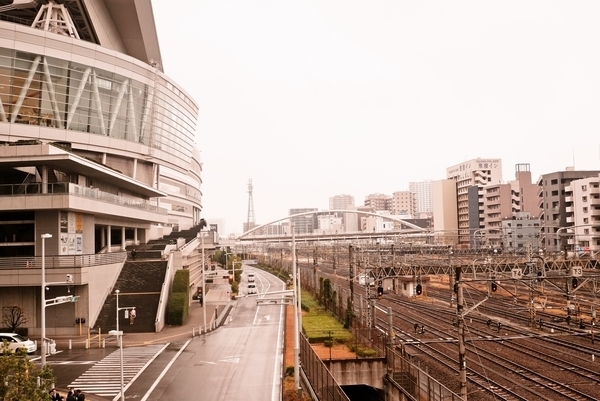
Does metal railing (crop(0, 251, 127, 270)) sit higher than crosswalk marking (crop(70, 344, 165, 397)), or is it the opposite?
metal railing (crop(0, 251, 127, 270))

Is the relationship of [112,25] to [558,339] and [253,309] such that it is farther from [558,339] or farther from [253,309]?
[558,339]

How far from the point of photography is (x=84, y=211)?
4356cm

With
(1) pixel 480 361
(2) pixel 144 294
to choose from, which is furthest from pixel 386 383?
(2) pixel 144 294

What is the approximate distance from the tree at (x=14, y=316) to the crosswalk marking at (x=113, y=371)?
10.3m

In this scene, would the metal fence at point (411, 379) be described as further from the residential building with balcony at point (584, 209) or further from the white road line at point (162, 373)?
the residential building with balcony at point (584, 209)

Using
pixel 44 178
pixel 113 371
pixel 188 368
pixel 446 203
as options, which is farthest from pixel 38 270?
pixel 446 203

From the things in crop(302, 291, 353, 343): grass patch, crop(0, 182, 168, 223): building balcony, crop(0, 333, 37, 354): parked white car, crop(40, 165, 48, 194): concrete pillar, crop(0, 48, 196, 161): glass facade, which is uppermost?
crop(0, 48, 196, 161): glass facade

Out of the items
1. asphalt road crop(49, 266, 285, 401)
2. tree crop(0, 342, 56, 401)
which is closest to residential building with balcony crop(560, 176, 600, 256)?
asphalt road crop(49, 266, 285, 401)

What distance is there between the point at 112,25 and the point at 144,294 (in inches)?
1904

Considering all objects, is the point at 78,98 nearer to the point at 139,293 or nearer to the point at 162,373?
the point at 139,293

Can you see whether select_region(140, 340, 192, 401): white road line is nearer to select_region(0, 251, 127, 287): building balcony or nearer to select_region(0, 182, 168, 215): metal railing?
select_region(0, 251, 127, 287): building balcony

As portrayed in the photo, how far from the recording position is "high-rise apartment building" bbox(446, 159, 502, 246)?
12225 cm

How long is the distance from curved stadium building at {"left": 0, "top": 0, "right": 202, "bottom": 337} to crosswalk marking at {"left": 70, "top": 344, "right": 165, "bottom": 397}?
437 centimetres

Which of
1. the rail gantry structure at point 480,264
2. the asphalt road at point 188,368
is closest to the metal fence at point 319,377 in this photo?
the asphalt road at point 188,368
